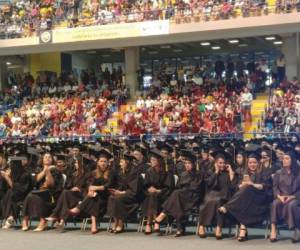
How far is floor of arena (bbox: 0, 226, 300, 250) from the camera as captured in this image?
8.68 meters

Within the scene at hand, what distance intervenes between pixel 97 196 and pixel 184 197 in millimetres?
1613

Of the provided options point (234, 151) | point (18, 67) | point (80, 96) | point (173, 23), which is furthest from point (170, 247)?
point (18, 67)

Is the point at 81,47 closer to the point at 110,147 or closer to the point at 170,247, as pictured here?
the point at 110,147

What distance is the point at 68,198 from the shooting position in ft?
34.0

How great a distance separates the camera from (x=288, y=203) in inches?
348

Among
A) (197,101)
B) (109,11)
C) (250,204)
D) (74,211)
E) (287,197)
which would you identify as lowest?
(74,211)

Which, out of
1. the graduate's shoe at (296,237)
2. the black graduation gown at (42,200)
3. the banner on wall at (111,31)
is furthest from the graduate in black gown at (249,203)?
the banner on wall at (111,31)

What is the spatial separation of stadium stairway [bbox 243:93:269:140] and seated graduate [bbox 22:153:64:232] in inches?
338

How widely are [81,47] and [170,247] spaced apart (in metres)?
19.0

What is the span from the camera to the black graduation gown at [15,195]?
10.8 meters

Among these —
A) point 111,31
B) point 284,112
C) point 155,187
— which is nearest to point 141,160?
point 155,187

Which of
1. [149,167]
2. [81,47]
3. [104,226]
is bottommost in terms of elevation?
[104,226]

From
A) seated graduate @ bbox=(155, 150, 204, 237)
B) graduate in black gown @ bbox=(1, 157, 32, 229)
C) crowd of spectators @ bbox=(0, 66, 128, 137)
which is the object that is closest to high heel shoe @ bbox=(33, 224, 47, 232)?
graduate in black gown @ bbox=(1, 157, 32, 229)

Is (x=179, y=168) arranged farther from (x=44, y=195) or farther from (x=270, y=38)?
(x=270, y=38)
